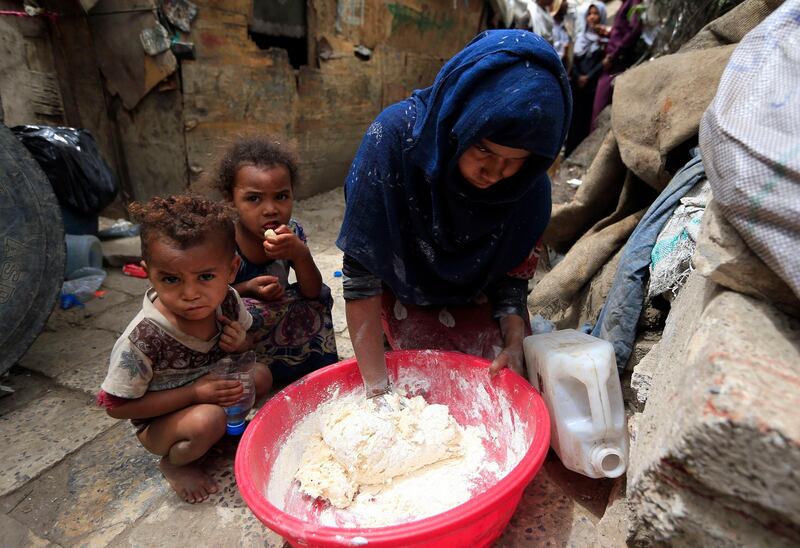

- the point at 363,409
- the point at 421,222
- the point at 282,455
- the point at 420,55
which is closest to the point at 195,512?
the point at 282,455

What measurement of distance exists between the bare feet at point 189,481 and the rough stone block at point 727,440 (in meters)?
1.17

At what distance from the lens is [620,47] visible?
4.61m

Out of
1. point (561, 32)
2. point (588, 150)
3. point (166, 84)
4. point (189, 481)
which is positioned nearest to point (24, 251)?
point (189, 481)

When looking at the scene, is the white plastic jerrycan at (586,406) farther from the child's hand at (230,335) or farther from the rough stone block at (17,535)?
the rough stone block at (17,535)

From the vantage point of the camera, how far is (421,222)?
4.97ft

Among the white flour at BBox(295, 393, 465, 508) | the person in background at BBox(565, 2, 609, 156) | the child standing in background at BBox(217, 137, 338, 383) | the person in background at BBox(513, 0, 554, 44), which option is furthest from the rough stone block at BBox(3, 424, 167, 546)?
the person in background at BBox(513, 0, 554, 44)

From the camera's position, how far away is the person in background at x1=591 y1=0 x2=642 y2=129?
4.48 meters

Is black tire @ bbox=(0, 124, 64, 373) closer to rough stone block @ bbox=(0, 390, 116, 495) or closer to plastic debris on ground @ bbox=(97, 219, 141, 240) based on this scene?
rough stone block @ bbox=(0, 390, 116, 495)

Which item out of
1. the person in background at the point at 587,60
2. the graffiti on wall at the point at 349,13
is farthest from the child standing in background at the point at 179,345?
the person in background at the point at 587,60

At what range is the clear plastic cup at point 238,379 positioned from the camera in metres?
1.56

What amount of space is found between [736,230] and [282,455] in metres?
1.24

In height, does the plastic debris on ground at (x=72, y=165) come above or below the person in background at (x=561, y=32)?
below

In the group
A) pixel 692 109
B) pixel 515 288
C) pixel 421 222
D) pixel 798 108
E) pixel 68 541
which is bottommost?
pixel 68 541

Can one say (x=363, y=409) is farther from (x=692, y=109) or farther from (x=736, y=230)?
(x=692, y=109)
